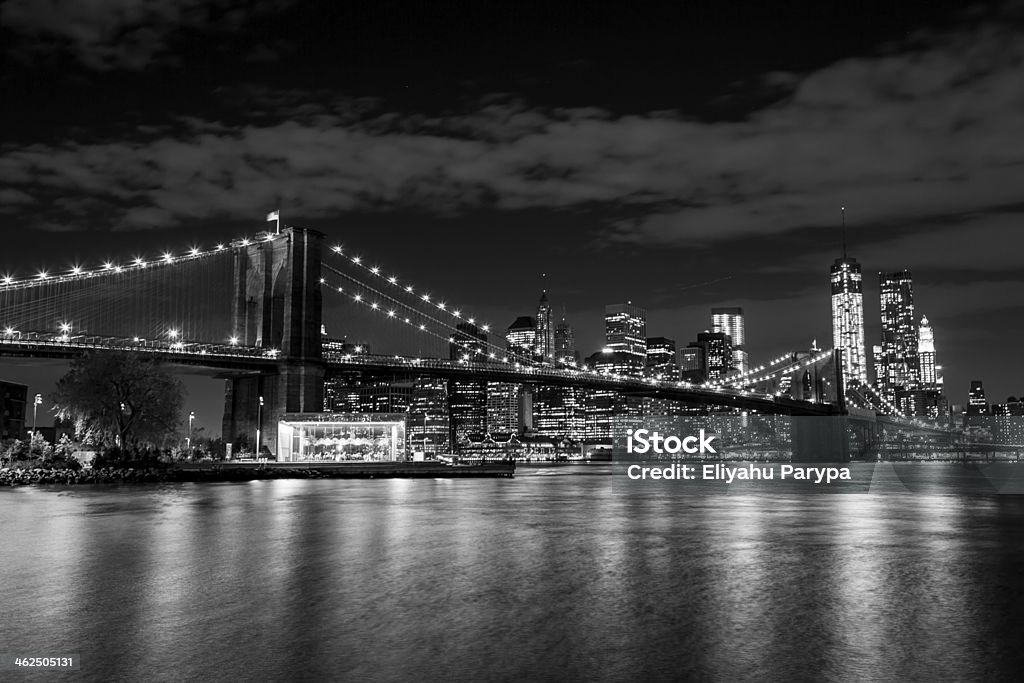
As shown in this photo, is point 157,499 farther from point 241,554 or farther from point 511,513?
point 241,554

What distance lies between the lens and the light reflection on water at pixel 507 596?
9477 millimetres

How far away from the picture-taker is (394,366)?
251ft

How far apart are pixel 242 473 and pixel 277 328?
2076 centimetres

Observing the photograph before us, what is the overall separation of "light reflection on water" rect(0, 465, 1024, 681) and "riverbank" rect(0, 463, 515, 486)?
71.2 feet

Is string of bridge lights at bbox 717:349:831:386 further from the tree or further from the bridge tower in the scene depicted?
the tree

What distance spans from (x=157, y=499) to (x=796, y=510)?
24757mm

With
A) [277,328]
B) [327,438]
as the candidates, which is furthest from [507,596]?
[277,328]

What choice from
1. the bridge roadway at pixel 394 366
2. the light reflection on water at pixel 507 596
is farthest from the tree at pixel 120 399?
the light reflection on water at pixel 507 596

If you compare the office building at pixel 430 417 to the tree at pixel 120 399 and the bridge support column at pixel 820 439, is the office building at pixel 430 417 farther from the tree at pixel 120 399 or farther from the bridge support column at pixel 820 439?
the tree at pixel 120 399

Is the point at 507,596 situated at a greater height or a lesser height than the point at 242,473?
lesser

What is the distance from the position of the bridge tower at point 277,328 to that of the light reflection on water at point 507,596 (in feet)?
140

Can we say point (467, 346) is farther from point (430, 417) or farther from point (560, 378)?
point (430, 417)

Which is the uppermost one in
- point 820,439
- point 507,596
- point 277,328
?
point 277,328

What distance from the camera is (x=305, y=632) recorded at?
10.8m
